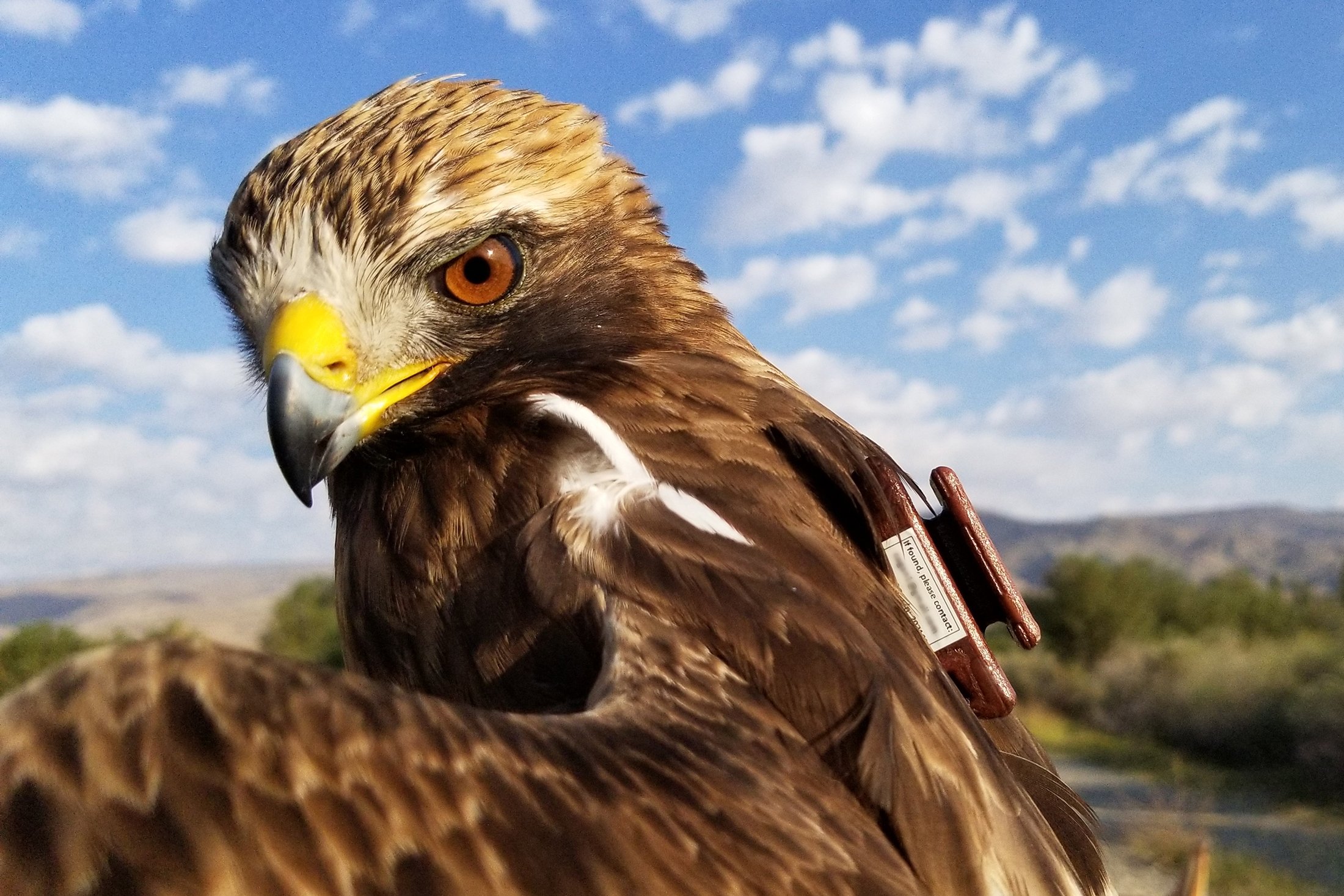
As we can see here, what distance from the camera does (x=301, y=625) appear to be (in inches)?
1593

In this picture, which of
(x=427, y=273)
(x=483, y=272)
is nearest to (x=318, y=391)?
(x=427, y=273)

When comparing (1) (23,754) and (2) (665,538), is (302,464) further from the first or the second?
(1) (23,754)

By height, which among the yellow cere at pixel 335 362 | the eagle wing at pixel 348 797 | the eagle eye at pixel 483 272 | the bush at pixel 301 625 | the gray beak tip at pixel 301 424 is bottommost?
the bush at pixel 301 625

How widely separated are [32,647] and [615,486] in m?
29.9

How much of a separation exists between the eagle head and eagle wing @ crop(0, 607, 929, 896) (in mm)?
1142

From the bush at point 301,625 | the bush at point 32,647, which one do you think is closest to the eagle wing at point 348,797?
the bush at point 32,647

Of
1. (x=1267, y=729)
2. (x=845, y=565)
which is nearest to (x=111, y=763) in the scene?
(x=845, y=565)

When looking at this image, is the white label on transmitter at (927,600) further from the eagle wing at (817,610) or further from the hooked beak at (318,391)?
the hooked beak at (318,391)

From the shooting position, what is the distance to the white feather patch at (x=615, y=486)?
2.11m

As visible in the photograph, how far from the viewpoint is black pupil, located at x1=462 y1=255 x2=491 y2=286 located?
2.70m

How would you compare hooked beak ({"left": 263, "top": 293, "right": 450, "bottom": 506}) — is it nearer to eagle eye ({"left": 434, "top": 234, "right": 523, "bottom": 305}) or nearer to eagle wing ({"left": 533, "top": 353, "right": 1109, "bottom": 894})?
eagle eye ({"left": 434, "top": 234, "right": 523, "bottom": 305})

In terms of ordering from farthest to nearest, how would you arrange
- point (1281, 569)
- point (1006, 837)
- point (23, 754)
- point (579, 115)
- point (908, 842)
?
point (1281, 569), point (579, 115), point (1006, 837), point (908, 842), point (23, 754)

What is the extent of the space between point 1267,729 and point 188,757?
3520 centimetres

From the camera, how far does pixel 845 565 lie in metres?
2.18
